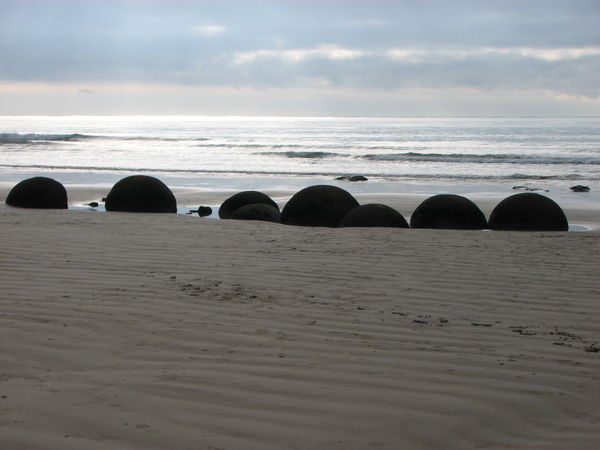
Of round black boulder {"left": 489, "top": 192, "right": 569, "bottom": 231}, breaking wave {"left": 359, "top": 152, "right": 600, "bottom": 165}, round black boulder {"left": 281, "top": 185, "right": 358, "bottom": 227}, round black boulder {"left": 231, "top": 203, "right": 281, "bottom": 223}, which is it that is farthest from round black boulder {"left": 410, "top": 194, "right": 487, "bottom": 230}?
breaking wave {"left": 359, "top": 152, "right": 600, "bottom": 165}

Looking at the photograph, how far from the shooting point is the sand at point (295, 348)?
327 cm

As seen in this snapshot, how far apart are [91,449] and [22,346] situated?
1715mm

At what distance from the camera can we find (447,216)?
482 inches

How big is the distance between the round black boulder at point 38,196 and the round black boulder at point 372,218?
636cm

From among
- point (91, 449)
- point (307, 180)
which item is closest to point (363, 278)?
point (91, 449)

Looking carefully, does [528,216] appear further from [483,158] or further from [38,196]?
[483,158]

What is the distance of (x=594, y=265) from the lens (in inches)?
318

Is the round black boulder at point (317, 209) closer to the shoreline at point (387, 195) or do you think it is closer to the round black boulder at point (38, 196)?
the shoreline at point (387, 195)

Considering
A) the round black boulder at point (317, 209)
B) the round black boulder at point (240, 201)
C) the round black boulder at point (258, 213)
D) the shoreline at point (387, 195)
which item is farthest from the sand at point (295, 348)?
the shoreline at point (387, 195)

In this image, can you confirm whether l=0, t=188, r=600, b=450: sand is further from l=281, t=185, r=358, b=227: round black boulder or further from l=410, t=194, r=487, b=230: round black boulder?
l=281, t=185, r=358, b=227: round black boulder

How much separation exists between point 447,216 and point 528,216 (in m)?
1.38

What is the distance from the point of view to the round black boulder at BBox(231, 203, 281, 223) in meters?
13.1

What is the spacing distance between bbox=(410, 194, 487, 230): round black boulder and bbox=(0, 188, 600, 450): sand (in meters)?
3.36

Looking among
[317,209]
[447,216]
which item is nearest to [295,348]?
[447,216]
